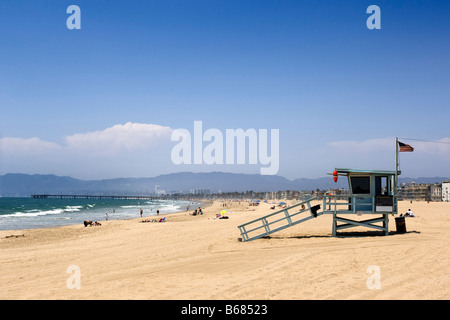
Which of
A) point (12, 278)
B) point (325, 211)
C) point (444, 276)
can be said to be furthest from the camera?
point (325, 211)

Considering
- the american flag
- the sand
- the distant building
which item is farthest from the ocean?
the distant building

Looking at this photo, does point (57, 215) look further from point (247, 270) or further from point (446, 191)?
point (446, 191)

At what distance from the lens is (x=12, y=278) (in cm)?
1120

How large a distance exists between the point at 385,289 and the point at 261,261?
450cm

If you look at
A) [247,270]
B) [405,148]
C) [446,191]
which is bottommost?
[446,191]

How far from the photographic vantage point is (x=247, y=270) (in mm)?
10711

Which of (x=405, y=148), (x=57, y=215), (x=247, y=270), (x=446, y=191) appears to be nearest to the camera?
(x=247, y=270)

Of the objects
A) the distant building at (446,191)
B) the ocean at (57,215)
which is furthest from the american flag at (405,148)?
the distant building at (446,191)

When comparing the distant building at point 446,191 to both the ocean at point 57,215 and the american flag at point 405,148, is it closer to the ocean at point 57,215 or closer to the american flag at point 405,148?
the ocean at point 57,215

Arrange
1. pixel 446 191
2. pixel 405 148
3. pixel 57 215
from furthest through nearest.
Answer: pixel 446 191 < pixel 57 215 < pixel 405 148

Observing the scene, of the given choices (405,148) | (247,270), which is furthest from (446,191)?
(247,270)

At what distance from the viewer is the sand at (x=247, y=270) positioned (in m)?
8.40
